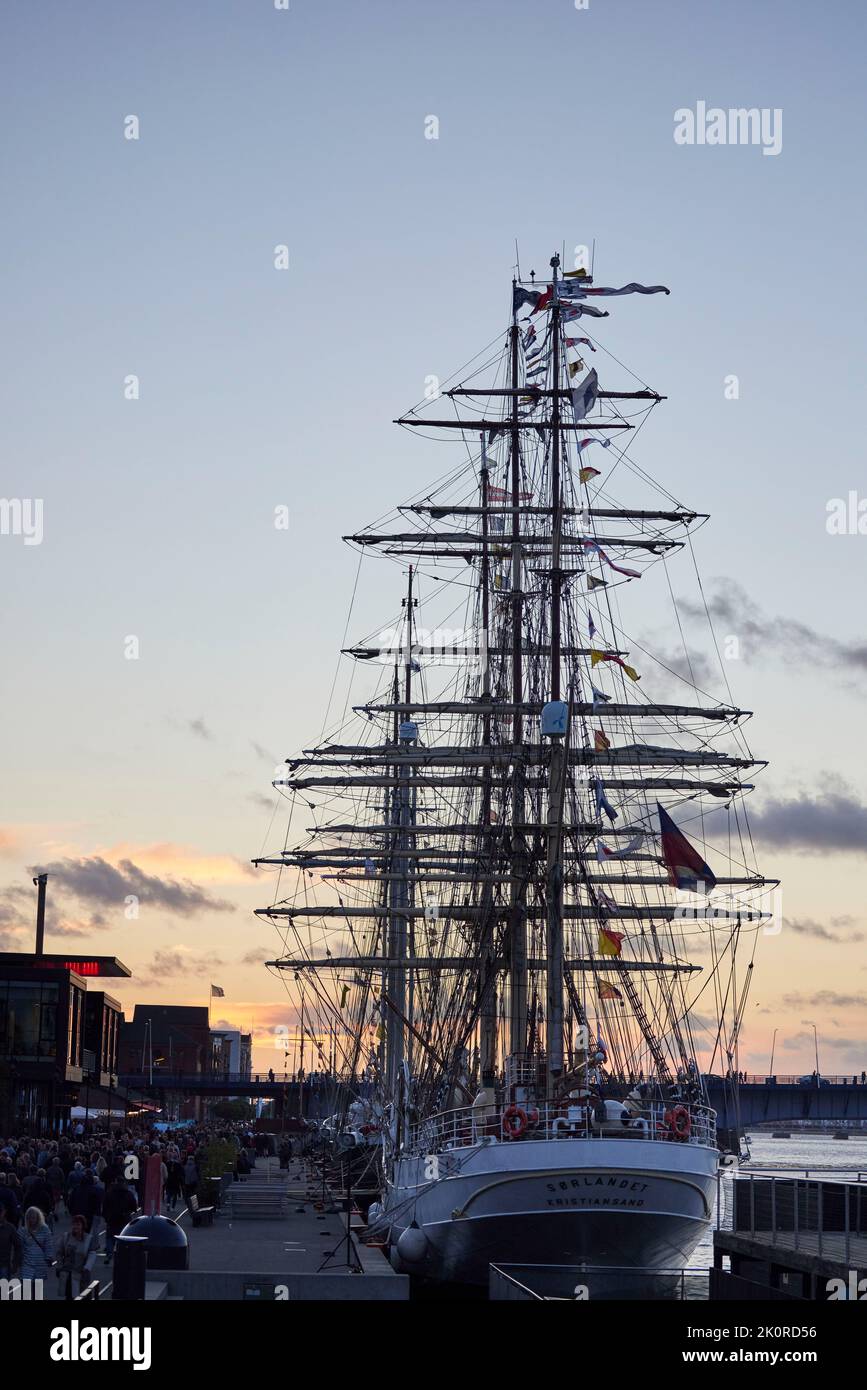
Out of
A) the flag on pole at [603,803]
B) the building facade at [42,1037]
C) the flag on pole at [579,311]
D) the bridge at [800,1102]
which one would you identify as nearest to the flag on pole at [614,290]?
the flag on pole at [579,311]

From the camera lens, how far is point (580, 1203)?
3553cm

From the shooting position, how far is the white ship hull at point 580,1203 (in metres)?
35.5

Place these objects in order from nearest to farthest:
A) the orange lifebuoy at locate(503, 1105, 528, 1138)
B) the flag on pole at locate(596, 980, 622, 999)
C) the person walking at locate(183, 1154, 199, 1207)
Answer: the orange lifebuoy at locate(503, 1105, 528, 1138), the flag on pole at locate(596, 980, 622, 999), the person walking at locate(183, 1154, 199, 1207)

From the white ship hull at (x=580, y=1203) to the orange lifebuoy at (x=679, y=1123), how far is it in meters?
0.47

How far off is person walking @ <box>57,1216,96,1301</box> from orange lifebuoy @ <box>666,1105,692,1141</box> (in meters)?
16.1

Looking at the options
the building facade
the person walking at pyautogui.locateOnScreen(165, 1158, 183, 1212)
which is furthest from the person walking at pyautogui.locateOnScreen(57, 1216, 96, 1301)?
the building facade

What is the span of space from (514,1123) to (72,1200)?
9.45 meters

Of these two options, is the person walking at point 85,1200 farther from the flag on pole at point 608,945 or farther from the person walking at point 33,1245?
the flag on pole at point 608,945

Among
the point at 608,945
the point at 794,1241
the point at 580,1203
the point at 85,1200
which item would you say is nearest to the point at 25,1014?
the point at 608,945

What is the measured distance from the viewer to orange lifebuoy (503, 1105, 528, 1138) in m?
36.5

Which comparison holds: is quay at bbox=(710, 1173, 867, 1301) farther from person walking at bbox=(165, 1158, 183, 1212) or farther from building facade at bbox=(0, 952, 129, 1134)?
building facade at bbox=(0, 952, 129, 1134)

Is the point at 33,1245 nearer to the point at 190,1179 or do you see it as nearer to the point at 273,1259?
the point at 273,1259
